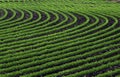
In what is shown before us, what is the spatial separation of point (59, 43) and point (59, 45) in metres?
0.48

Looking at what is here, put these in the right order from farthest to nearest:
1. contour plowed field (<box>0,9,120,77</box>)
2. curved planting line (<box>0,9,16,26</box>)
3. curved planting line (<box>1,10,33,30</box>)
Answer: curved planting line (<box>0,9,16,26</box>) < curved planting line (<box>1,10,33,30</box>) < contour plowed field (<box>0,9,120,77</box>)

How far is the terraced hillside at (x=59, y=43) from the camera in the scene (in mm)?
20469

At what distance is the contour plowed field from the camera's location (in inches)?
804

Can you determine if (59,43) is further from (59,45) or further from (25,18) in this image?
(25,18)

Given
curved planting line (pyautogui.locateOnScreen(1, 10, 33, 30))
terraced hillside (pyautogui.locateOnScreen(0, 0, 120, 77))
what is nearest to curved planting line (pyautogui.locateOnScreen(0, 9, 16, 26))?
terraced hillside (pyautogui.locateOnScreen(0, 0, 120, 77))

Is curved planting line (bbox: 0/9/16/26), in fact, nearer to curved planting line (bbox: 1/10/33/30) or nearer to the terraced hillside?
the terraced hillside

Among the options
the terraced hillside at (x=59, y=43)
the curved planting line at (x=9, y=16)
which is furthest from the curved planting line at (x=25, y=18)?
the curved planting line at (x=9, y=16)

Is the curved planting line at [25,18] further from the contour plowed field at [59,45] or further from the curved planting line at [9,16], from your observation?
the curved planting line at [9,16]

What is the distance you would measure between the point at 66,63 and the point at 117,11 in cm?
2114

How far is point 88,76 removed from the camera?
19516 millimetres

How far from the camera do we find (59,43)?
85.1 ft

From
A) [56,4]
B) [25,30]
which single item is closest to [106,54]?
[25,30]

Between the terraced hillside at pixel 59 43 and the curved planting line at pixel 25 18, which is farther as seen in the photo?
the curved planting line at pixel 25 18

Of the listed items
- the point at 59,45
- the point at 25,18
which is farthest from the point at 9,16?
the point at 59,45
